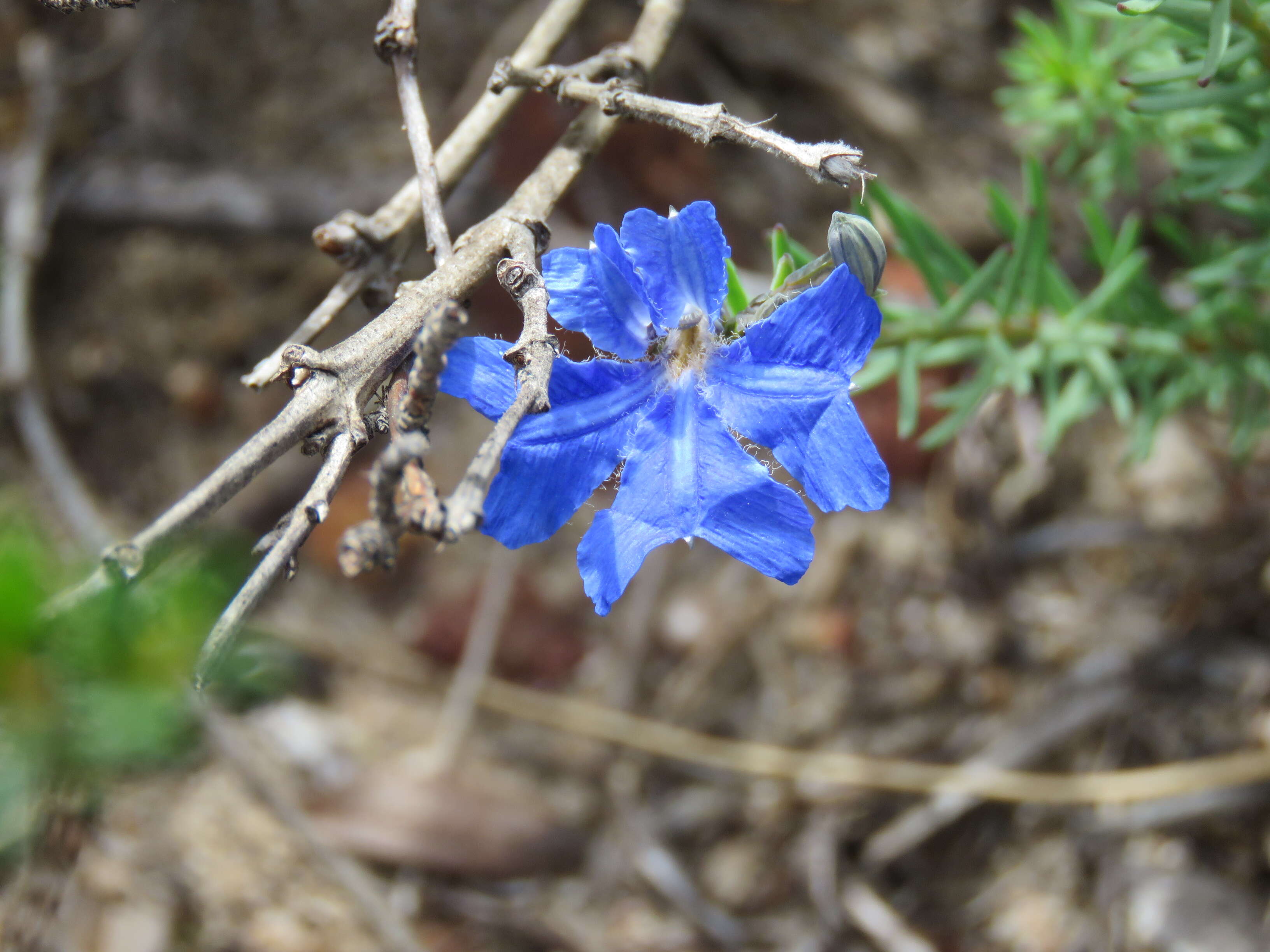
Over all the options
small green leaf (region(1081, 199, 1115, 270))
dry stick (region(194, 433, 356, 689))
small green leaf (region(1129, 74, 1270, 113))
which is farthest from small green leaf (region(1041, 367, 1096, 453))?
dry stick (region(194, 433, 356, 689))

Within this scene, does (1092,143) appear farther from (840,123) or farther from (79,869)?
(79,869)

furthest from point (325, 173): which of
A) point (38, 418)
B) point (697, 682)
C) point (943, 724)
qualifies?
point (943, 724)

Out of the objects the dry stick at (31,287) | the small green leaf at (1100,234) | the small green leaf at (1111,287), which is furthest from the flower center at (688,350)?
the dry stick at (31,287)

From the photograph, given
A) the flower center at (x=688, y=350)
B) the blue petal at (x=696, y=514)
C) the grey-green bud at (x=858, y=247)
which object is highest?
the grey-green bud at (x=858, y=247)

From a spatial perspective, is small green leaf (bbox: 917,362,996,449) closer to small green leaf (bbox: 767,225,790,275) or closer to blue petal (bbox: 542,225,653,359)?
small green leaf (bbox: 767,225,790,275)

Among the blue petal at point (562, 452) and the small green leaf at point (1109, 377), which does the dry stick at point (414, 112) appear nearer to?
the blue petal at point (562, 452)

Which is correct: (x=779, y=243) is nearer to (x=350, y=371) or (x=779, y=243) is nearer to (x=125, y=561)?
(x=350, y=371)
